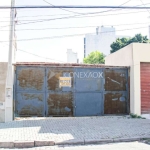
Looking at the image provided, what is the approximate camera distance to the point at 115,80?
11.2 metres

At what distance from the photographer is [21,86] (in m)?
10.4

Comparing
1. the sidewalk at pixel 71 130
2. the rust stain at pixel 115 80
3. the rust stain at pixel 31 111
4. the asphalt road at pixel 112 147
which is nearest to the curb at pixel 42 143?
the sidewalk at pixel 71 130

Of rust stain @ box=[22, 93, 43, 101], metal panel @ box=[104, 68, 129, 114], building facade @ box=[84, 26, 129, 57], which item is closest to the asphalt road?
rust stain @ box=[22, 93, 43, 101]

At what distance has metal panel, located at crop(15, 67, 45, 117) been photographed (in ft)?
34.2

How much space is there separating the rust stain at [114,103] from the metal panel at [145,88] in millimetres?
953

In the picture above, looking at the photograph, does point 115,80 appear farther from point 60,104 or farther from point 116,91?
point 60,104

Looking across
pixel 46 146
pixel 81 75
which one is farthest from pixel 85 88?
pixel 46 146

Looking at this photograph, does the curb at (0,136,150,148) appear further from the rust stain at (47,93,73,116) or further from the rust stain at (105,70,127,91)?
the rust stain at (105,70,127,91)

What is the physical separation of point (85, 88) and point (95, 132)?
3.48m

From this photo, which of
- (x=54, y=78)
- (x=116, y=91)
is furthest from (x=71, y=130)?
(x=116, y=91)

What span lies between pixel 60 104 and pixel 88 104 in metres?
1.42

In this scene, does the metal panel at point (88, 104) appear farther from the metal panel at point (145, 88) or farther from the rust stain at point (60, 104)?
the metal panel at point (145, 88)

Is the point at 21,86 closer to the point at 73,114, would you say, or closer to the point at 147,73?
the point at 73,114

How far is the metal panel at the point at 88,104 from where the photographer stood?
1080 centimetres
